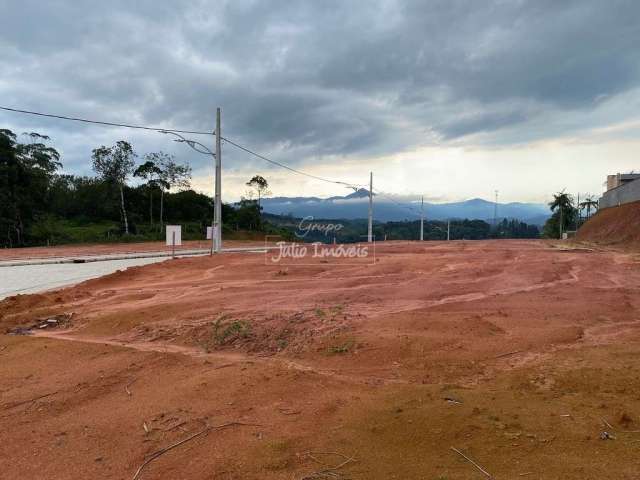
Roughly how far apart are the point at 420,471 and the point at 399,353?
8.72 ft

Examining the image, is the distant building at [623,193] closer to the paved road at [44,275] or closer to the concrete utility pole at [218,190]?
the concrete utility pole at [218,190]

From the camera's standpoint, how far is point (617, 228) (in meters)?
33.4

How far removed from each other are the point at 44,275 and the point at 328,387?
633 inches

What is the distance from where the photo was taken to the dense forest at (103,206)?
39625 millimetres

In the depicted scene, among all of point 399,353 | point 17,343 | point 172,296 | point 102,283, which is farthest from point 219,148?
point 399,353

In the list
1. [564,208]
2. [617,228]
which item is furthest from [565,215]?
[617,228]

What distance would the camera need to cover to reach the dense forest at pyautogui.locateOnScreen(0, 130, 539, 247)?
3962cm

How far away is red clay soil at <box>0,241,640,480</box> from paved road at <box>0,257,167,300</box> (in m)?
4.09

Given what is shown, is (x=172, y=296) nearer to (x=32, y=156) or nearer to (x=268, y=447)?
(x=268, y=447)

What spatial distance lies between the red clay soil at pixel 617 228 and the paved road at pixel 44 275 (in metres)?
30.2

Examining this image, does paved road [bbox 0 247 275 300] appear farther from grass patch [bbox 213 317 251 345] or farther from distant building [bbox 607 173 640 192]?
distant building [bbox 607 173 640 192]

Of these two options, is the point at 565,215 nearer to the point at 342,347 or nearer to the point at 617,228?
the point at 617,228

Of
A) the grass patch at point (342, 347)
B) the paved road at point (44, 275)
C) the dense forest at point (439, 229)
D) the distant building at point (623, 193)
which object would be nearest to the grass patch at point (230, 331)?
the grass patch at point (342, 347)

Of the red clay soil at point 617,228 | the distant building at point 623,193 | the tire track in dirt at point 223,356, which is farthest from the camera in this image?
the distant building at point 623,193
